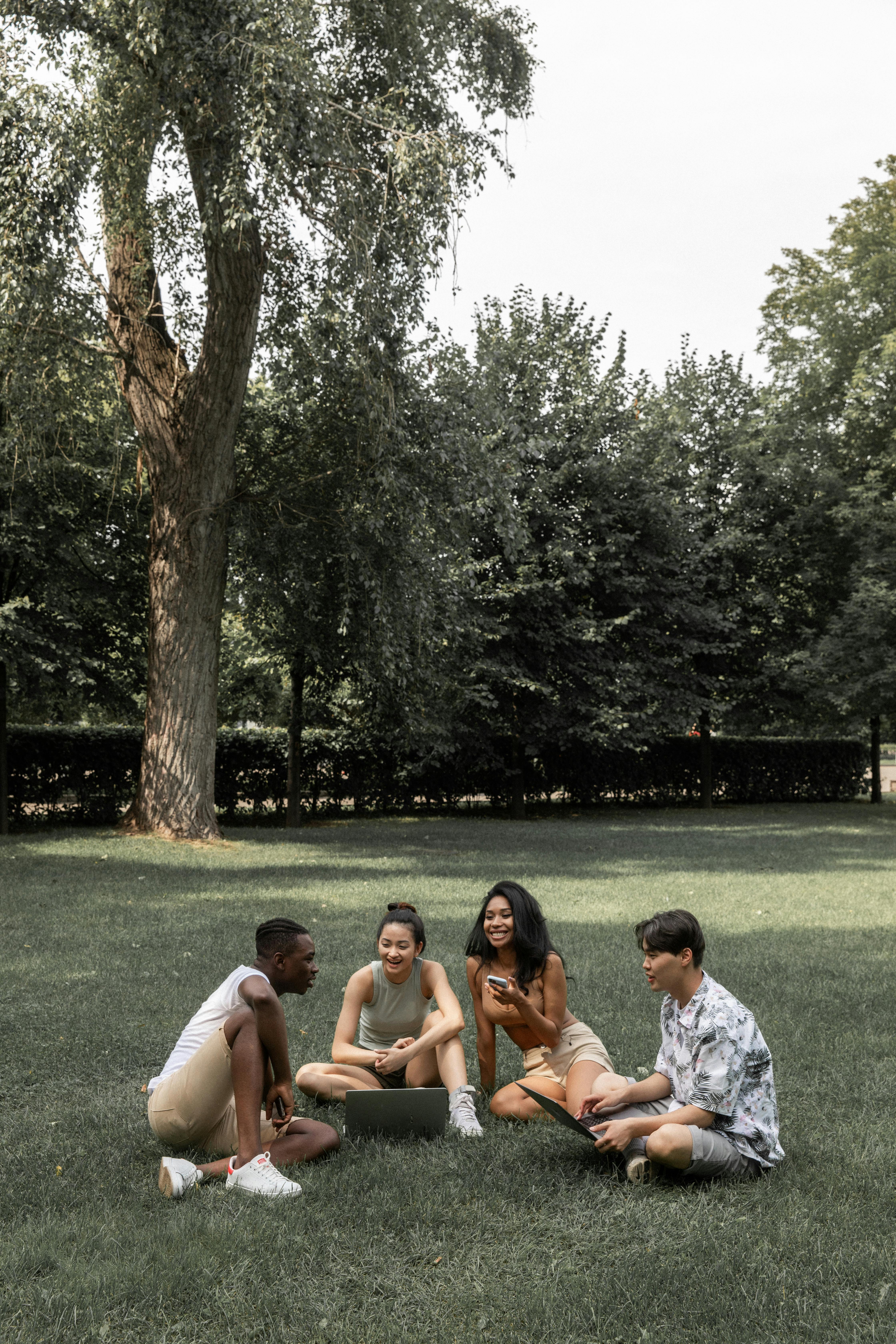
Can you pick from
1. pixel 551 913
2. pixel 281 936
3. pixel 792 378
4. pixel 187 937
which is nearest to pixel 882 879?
pixel 551 913

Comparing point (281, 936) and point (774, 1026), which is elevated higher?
point (281, 936)

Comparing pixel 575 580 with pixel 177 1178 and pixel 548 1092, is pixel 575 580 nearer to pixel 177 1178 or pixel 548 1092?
pixel 548 1092

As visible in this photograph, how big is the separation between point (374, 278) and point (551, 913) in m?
7.83

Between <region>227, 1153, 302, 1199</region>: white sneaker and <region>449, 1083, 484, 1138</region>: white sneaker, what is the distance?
88 centimetres

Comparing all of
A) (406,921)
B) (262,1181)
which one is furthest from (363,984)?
(262,1181)

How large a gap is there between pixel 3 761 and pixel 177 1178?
1612cm

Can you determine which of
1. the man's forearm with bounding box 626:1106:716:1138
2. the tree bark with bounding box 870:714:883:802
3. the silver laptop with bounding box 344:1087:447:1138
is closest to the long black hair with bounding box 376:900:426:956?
the silver laptop with bounding box 344:1087:447:1138

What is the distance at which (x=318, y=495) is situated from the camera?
16438mm

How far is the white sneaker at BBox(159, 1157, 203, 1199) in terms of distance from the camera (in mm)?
3918

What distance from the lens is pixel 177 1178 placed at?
3.94 metres

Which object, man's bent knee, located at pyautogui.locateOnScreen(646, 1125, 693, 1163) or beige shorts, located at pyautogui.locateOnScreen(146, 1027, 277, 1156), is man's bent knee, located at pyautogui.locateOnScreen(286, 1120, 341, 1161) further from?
man's bent knee, located at pyautogui.locateOnScreen(646, 1125, 693, 1163)

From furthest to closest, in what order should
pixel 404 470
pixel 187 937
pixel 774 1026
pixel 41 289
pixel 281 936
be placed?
1. pixel 404 470
2. pixel 41 289
3. pixel 187 937
4. pixel 774 1026
5. pixel 281 936

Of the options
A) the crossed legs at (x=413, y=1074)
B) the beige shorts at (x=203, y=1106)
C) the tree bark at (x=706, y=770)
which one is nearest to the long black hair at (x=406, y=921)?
the crossed legs at (x=413, y=1074)

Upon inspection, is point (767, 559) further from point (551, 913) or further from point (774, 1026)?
point (774, 1026)
